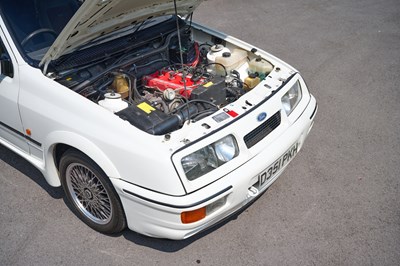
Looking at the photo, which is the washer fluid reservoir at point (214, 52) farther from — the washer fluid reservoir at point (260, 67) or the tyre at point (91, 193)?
the tyre at point (91, 193)

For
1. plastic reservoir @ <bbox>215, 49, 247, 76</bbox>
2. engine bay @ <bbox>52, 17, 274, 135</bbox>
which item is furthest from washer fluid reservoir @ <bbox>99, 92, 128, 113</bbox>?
plastic reservoir @ <bbox>215, 49, 247, 76</bbox>

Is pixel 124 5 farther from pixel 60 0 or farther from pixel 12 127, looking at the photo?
pixel 12 127

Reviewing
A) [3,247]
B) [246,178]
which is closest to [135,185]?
[246,178]

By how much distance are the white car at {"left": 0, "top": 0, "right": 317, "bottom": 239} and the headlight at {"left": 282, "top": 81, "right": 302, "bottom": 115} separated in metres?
0.01

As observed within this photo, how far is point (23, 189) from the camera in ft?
12.0

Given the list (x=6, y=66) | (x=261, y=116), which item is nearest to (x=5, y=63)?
(x=6, y=66)

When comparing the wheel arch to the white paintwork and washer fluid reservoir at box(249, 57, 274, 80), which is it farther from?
washer fluid reservoir at box(249, 57, 274, 80)

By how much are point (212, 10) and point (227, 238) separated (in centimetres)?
583

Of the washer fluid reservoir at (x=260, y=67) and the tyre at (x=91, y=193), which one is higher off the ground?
the washer fluid reservoir at (x=260, y=67)

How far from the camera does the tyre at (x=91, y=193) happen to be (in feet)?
9.39

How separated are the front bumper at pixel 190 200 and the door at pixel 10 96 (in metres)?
1.11

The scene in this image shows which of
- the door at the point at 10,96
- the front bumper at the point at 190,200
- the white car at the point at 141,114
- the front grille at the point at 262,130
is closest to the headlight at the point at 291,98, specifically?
the white car at the point at 141,114

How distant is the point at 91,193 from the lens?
3082 mm

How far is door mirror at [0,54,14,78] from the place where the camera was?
3.17 meters
